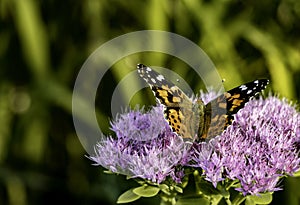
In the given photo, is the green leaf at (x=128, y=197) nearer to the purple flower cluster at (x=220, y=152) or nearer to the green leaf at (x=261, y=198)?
the purple flower cluster at (x=220, y=152)

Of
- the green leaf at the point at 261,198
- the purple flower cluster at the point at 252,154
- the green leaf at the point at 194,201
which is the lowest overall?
the green leaf at the point at 261,198

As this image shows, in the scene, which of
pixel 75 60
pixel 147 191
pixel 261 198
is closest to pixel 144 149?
pixel 147 191

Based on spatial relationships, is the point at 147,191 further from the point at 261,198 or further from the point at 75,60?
the point at 75,60

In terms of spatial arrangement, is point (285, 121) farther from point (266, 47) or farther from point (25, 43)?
point (25, 43)

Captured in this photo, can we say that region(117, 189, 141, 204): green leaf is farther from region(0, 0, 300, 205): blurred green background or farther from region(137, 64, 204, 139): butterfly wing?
region(0, 0, 300, 205): blurred green background

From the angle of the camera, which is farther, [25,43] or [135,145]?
[25,43]

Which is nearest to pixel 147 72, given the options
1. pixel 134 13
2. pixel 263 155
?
pixel 263 155

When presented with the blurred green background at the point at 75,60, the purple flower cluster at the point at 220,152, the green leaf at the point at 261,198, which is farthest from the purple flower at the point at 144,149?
the blurred green background at the point at 75,60
